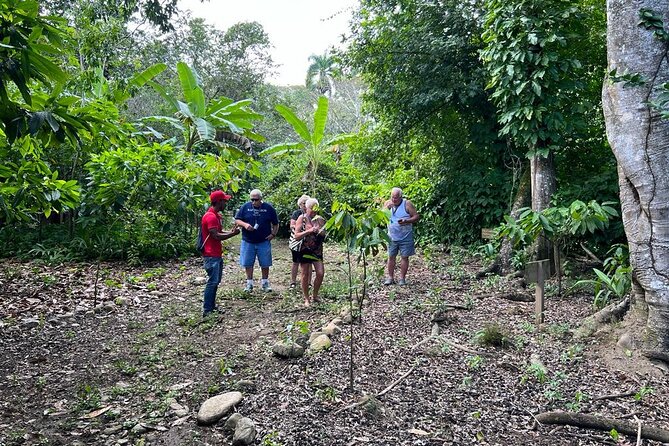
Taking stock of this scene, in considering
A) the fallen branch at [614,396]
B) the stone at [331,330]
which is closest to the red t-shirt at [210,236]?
the stone at [331,330]

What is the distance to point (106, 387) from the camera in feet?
13.2

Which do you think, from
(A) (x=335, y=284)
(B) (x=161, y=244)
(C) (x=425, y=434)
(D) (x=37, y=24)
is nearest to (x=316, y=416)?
(C) (x=425, y=434)

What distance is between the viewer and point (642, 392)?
11.3 feet

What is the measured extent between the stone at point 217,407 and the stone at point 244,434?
0.26 m

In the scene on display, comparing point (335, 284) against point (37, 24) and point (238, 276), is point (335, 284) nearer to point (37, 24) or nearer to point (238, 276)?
point (238, 276)

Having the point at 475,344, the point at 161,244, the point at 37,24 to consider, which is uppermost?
the point at 37,24

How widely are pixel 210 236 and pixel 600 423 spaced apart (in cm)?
429

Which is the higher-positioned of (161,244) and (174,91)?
(174,91)

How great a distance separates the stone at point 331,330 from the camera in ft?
15.7

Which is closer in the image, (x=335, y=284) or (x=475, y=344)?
(x=475, y=344)

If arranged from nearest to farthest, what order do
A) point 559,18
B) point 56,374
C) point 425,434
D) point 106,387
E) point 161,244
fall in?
point 425,434 < point 106,387 < point 56,374 < point 559,18 < point 161,244

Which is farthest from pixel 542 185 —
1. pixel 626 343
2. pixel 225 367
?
pixel 225 367

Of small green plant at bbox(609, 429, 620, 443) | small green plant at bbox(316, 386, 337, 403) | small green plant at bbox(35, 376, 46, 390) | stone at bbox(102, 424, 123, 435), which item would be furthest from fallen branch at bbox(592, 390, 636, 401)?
small green plant at bbox(35, 376, 46, 390)

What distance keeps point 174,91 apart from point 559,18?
48.8 ft
